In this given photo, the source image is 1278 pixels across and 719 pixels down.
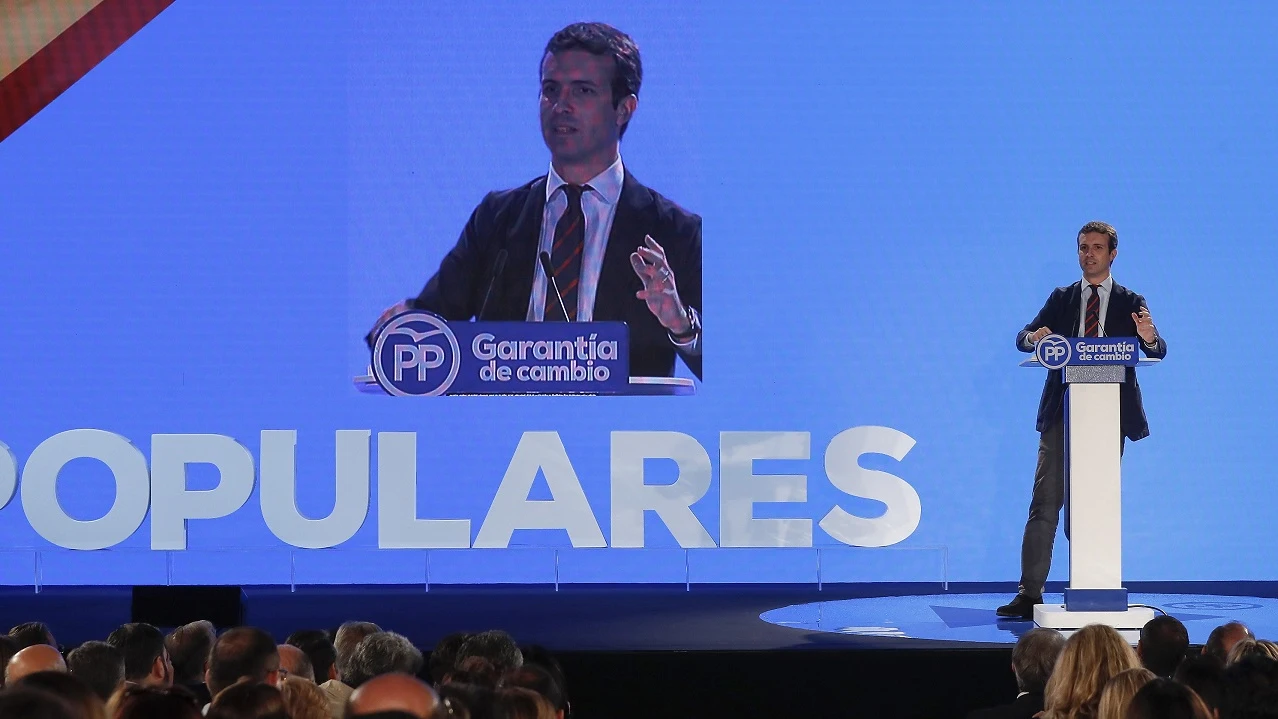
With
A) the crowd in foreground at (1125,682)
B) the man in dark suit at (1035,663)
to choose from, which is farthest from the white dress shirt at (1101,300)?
the man in dark suit at (1035,663)

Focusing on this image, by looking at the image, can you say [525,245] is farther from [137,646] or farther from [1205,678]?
[1205,678]

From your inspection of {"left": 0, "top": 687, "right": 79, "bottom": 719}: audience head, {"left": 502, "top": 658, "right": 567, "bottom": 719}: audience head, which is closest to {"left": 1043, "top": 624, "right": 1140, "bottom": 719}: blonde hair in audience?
{"left": 502, "top": 658, "right": 567, "bottom": 719}: audience head

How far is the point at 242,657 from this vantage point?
3135 mm

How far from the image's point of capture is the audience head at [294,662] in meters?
3.36

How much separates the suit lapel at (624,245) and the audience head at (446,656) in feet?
12.9

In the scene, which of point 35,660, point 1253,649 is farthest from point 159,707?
point 1253,649

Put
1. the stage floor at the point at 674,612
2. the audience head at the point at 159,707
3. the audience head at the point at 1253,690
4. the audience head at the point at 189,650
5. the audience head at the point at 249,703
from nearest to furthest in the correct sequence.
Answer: the audience head at the point at 159,707 < the audience head at the point at 249,703 < the audience head at the point at 1253,690 < the audience head at the point at 189,650 < the stage floor at the point at 674,612

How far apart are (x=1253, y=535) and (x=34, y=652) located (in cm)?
601

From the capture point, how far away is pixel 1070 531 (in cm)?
529

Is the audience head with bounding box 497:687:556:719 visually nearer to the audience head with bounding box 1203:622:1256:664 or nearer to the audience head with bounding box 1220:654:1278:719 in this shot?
the audience head with bounding box 1220:654:1278:719

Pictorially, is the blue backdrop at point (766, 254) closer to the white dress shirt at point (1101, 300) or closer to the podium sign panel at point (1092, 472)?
the white dress shirt at point (1101, 300)

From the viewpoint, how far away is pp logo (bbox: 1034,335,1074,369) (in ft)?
17.0

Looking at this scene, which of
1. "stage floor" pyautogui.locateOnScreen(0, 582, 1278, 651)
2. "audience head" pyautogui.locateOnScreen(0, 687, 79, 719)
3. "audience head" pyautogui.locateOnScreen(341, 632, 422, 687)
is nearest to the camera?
"audience head" pyautogui.locateOnScreen(0, 687, 79, 719)

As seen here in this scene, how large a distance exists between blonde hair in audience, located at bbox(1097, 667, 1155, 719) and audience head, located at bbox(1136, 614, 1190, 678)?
1.13 meters
